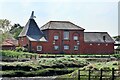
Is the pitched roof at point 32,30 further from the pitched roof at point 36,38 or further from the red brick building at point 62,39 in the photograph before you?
the pitched roof at point 36,38

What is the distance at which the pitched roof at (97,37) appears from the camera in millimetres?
65762

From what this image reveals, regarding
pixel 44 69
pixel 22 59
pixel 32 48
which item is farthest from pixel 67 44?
pixel 44 69

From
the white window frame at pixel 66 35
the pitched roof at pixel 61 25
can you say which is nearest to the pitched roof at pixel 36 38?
the pitched roof at pixel 61 25

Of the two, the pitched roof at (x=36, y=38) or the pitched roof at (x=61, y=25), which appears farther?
the pitched roof at (x=61, y=25)

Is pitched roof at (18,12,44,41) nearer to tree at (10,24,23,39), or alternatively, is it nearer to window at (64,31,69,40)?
window at (64,31,69,40)

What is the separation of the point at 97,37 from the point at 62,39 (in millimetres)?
6335

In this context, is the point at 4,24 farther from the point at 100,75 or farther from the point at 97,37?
the point at 100,75

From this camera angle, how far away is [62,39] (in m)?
64.2

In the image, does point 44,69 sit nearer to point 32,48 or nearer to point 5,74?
point 5,74

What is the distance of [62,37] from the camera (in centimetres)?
6400

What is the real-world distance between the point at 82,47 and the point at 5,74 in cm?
3147

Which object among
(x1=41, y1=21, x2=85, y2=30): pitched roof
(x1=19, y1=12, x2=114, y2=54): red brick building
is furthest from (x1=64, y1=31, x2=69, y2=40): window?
(x1=41, y1=21, x2=85, y2=30): pitched roof

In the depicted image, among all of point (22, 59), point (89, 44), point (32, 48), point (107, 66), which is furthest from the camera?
point (89, 44)

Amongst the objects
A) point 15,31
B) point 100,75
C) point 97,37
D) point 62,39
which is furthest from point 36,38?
point 15,31
